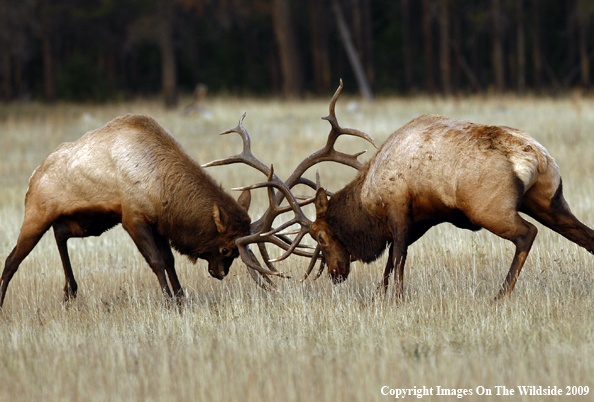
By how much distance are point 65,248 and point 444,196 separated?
12.6 ft

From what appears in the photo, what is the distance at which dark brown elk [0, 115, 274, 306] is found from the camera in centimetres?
650

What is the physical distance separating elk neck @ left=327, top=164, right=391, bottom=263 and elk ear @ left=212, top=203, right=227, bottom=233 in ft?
3.47

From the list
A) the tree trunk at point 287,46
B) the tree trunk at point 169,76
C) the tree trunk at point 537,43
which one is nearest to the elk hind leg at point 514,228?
the tree trunk at point 169,76

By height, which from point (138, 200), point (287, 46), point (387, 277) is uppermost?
point (138, 200)

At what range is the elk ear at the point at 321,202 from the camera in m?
6.84

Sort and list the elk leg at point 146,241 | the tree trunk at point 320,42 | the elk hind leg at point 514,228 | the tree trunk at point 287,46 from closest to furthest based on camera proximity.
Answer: the elk hind leg at point 514,228, the elk leg at point 146,241, the tree trunk at point 287,46, the tree trunk at point 320,42

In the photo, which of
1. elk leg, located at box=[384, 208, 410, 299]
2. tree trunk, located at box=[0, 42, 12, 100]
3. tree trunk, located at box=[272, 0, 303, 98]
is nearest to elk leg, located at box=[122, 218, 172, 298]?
elk leg, located at box=[384, 208, 410, 299]

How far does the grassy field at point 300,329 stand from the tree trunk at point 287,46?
18937 millimetres

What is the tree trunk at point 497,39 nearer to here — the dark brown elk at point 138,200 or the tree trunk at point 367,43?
the tree trunk at point 367,43

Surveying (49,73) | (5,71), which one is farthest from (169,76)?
(49,73)

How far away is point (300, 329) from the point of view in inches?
216

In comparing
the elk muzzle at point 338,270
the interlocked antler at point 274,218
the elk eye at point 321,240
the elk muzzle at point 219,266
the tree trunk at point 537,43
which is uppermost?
the interlocked antler at point 274,218

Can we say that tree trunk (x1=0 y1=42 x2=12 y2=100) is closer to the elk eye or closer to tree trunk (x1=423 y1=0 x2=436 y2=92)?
tree trunk (x1=423 y1=0 x2=436 y2=92)

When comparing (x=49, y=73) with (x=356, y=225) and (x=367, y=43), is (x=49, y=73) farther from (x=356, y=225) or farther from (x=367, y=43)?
(x=356, y=225)
